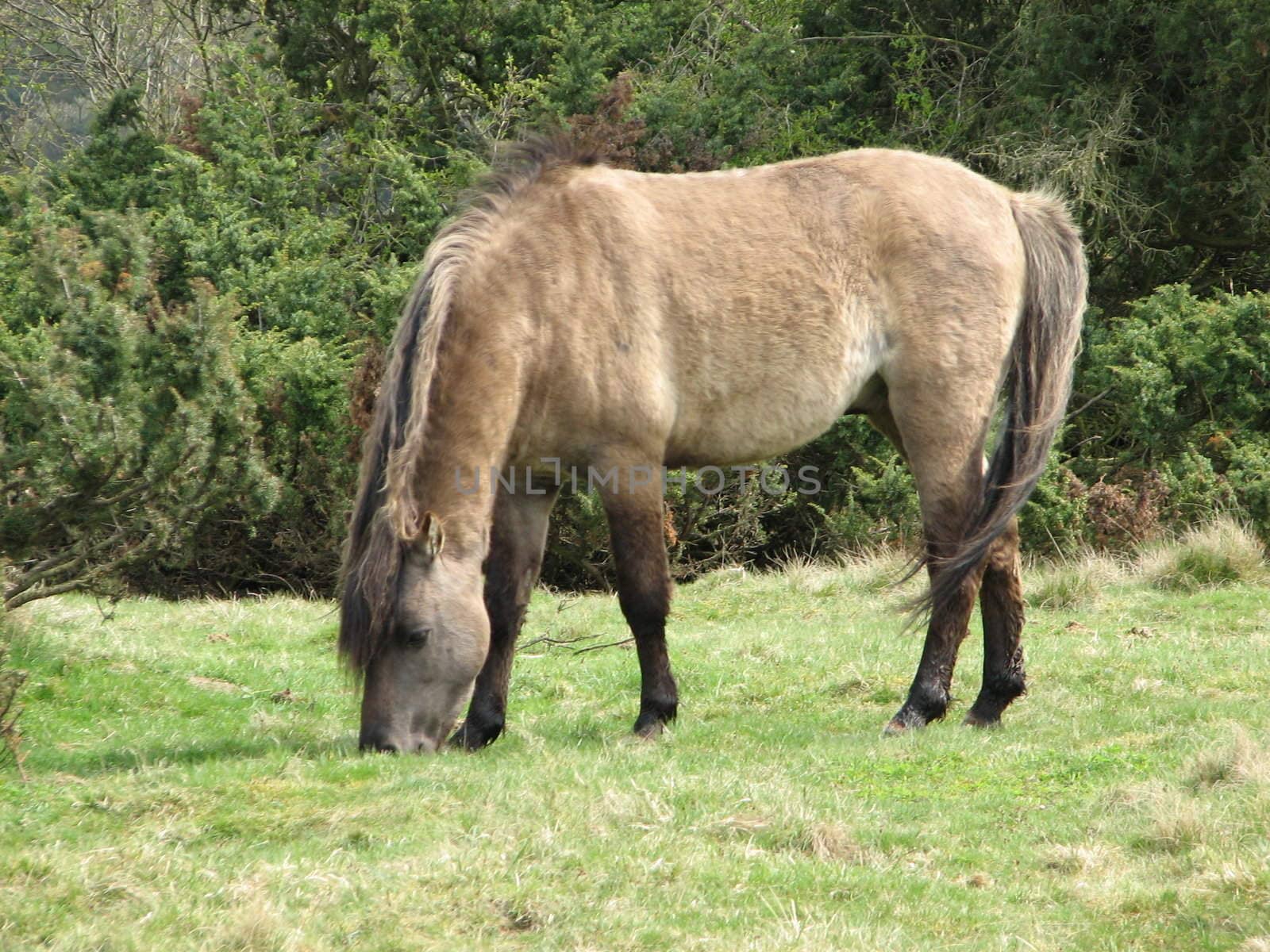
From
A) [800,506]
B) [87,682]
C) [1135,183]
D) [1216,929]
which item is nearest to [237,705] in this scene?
[87,682]

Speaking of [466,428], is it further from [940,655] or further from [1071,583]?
[1071,583]

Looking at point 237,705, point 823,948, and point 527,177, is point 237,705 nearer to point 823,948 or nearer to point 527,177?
point 527,177

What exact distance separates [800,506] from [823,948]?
11.7 m

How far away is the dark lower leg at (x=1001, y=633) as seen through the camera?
651cm

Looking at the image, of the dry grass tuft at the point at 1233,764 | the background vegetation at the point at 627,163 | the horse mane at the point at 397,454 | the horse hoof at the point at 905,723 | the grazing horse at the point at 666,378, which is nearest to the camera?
the dry grass tuft at the point at 1233,764

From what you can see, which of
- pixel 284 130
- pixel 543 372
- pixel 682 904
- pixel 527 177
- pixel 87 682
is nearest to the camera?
pixel 682 904

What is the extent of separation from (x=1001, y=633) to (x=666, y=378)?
79.0 inches

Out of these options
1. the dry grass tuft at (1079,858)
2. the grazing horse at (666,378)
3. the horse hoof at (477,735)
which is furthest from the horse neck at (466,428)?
the dry grass tuft at (1079,858)

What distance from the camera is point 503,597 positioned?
6.25 metres

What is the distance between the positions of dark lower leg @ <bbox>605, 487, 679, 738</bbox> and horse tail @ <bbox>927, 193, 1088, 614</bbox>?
4.24ft

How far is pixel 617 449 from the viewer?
609 centimetres

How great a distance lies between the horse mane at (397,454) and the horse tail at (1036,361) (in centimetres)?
248

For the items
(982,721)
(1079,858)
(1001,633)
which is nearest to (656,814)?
(1079,858)

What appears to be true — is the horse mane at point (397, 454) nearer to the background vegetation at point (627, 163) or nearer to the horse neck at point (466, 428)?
the horse neck at point (466, 428)
